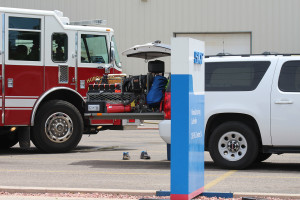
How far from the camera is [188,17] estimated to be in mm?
36094

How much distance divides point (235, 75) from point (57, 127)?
4892 mm

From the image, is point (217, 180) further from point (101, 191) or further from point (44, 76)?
point (44, 76)

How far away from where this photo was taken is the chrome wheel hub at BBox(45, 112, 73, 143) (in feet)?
52.4

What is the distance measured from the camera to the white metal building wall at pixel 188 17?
116 ft

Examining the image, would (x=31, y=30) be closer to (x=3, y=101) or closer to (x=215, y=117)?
(x=3, y=101)

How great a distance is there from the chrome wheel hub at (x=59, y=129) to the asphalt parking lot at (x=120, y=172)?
15.7 inches

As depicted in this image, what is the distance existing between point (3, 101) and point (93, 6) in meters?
21.3

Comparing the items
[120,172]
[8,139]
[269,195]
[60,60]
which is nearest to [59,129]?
[60,60]

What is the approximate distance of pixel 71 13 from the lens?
36.6 metres

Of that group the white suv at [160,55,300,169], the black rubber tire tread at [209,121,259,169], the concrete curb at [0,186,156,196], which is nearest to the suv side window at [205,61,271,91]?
the white suv at [160,55,300,169]

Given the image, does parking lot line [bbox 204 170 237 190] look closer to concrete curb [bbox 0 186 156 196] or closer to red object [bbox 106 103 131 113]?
concrete curb [bbox 0 186 156 196]

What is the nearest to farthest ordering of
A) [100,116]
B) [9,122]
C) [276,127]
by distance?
[276,127] → [100,116] → [9,122]

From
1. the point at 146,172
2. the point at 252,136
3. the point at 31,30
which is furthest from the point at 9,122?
the point at 252,136

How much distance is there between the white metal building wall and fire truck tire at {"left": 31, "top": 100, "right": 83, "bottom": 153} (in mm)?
20196
